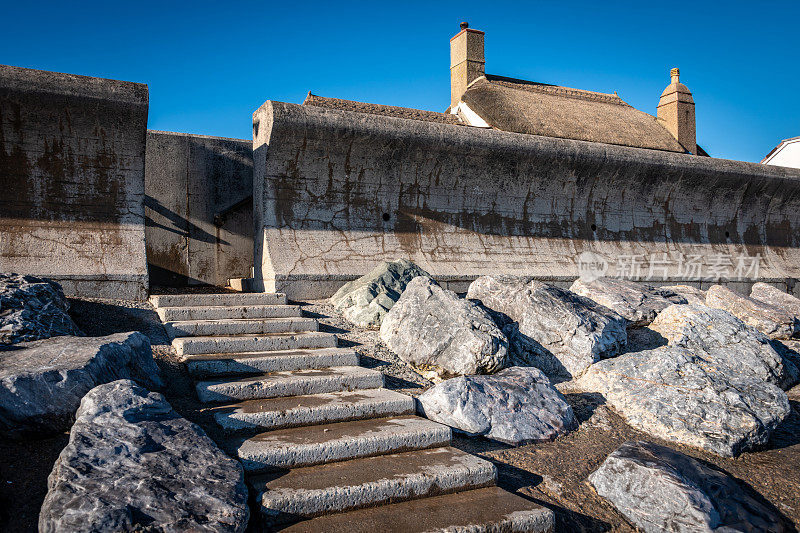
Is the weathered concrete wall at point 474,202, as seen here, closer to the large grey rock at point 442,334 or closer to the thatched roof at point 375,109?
the large grey rock at point 442,334

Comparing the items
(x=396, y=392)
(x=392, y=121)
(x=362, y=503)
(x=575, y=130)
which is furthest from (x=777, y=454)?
(x=575, y=130)

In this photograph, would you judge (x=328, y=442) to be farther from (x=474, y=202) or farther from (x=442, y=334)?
(x=474, y=202)

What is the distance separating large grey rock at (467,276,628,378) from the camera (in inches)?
189

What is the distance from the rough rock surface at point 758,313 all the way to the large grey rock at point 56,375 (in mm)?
5763

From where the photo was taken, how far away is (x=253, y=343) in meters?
4.18

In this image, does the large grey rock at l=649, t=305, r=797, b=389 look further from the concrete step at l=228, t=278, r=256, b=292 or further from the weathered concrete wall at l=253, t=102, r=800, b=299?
the concrete step at l=228, t=278, r=256, b=292

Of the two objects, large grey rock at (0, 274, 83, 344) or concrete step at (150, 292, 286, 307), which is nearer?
large grey rock at (0, 274, 83, 344)

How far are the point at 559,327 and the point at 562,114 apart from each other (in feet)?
27.3

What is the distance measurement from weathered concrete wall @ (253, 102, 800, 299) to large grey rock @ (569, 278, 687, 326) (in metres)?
1.08

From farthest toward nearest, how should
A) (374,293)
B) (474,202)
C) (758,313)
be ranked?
(474,202), (758,313), (374,293)

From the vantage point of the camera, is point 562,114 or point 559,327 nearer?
point 559,327

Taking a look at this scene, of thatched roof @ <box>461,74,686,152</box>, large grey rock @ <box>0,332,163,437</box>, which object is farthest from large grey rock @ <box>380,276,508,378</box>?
thatched roof @ <box>461,74,686,152</box>

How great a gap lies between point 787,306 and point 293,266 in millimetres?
6007

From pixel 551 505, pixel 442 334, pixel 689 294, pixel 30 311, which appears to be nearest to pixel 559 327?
pixel 442 334
